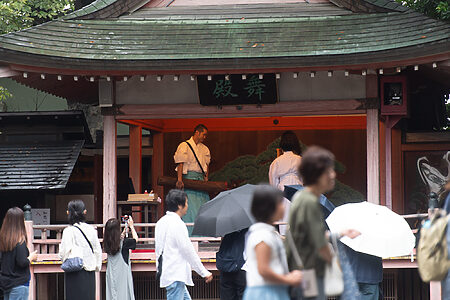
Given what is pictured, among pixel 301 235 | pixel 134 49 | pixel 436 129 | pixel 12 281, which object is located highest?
pixel 134 49

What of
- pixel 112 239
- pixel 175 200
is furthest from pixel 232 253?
pixel 112 239

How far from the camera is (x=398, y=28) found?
12070mm

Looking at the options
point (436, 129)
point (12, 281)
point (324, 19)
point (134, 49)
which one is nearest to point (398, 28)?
point (324, 19)

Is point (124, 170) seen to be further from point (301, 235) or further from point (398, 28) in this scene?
point (301, 235)

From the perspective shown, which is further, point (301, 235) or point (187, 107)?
point (187, 107)

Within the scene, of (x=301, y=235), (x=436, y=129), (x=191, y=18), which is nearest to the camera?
(x=301, y=235)

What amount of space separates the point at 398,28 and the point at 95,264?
6.26 metres

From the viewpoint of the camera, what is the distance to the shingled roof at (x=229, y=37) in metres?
11.3

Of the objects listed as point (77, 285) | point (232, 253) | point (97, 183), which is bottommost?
point (77, 285)

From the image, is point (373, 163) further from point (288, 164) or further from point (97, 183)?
point (97, 183)

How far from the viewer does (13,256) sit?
26.7ft

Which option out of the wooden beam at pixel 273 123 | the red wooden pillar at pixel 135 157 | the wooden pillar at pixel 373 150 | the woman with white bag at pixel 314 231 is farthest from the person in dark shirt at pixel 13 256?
the wooden beam at pixel 273 123

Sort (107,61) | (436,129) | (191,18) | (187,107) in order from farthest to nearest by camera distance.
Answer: (436,129)
(191,18)
(187,107)
(107,61)

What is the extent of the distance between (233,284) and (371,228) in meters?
1.67
